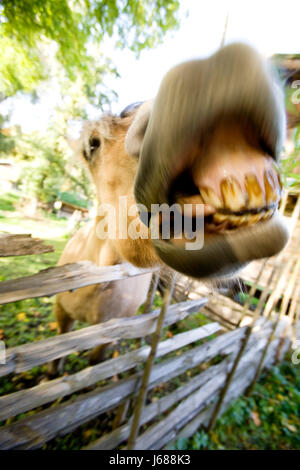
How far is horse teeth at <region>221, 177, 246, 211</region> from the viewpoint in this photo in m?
0.62

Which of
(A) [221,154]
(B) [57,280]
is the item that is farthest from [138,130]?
(B) [57,280]

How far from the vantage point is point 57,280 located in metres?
1.30

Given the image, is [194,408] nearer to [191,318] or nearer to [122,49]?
[191,318]

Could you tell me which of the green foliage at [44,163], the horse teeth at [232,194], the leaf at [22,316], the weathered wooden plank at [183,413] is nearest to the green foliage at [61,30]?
the horse teeth at [232,194]

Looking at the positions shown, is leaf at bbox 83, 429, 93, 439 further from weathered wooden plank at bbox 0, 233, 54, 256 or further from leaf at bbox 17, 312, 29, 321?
weathered wooden plank at bbox 0, 233, 54, 256

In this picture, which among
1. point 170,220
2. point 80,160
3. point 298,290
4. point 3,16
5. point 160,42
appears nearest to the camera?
point 170,220

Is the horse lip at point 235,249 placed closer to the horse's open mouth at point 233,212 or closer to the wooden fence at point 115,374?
the horse's open mouth at point 233,212

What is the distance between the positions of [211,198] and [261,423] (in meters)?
4.80

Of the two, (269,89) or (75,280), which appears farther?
(75,280)

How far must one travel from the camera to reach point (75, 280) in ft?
4.48

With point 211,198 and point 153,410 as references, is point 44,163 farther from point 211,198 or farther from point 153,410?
point 211,198

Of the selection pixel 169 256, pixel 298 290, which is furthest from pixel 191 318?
pixel 169 256

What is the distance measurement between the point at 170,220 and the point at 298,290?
566cm

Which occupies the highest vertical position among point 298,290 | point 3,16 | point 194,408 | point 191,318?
point 3,16
